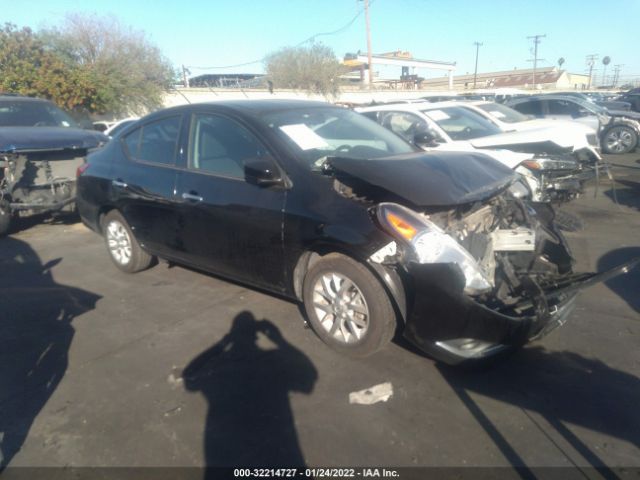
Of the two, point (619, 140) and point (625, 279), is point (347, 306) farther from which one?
point (619, 140)

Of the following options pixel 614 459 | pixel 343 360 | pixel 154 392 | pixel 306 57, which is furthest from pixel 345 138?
pixel 306 57

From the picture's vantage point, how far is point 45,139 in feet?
23.7

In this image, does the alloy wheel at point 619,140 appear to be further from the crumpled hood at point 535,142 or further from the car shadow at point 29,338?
the car shadow at point 29,338

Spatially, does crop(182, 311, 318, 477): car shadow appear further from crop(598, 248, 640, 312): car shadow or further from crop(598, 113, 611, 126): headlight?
crop(598, 113, 611, 126): headlight

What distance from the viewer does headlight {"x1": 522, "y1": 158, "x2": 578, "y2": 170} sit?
6.71 metres

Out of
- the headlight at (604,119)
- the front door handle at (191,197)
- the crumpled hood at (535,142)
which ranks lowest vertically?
the headlight at (604,119)

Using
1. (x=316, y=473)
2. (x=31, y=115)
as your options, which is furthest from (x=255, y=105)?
(x=31, y=115)

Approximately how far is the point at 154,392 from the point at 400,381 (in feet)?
5.20

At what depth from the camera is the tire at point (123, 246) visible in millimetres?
5227

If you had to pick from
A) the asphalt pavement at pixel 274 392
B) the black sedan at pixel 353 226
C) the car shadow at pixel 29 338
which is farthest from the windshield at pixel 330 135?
the car shadow at pixel 29 338

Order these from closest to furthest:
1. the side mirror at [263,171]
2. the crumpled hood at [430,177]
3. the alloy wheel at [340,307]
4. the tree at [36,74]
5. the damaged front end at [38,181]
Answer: the crumpled hood at [430,177]
the alloy wheel at [340,307]
the side mirror at [263,171]
the damaged front end at [38,181]
the tree at [36,74]

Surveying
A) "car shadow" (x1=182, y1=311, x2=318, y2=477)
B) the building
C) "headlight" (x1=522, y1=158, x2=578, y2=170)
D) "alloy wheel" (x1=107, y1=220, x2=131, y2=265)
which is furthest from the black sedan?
the building

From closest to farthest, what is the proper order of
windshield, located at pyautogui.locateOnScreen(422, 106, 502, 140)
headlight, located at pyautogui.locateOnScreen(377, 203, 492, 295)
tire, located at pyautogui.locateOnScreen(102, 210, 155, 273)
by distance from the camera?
1. headlight, located at pyautogui.locateOnScreen(377, 203, 492, 295)
2. tire, located at pyautogui.locateOnScreen(102, 210, 155, 273)
3. windshield, located at pyautogui.locateOnScreen(422, 106, 502, 140)

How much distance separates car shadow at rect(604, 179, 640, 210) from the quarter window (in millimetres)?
6153
